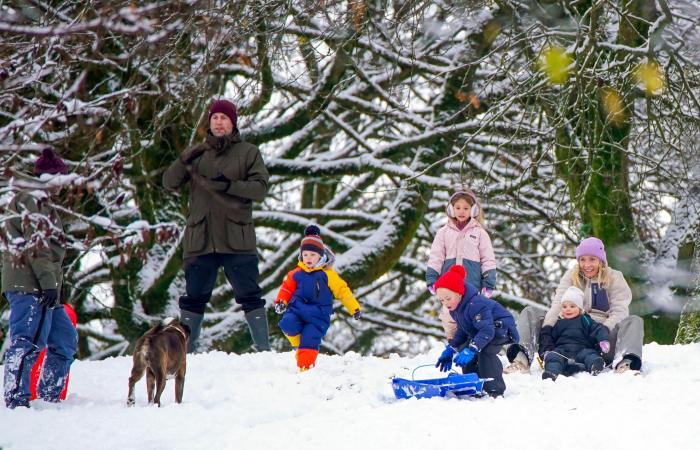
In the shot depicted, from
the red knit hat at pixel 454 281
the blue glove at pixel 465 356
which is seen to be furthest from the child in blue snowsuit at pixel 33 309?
the blue glove at pixel 465 356

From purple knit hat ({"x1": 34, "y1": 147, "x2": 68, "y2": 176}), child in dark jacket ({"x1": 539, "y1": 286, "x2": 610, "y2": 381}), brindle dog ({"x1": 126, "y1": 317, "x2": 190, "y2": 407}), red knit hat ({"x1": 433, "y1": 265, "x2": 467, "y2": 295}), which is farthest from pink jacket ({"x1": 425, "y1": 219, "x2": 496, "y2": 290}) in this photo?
purple knit hat ({"x1": 34, "y1": 147, "x2": 68, "y2": 176})

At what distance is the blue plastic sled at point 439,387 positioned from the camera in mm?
6312

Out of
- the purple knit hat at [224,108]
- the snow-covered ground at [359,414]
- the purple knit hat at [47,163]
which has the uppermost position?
the purple knit hat at [224,108]

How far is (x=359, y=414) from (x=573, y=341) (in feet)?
8.19

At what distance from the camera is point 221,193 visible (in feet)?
26.8

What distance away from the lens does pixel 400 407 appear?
19.1ft

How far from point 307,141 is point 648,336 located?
19.5 ft

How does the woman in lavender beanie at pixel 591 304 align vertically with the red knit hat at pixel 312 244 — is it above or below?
below

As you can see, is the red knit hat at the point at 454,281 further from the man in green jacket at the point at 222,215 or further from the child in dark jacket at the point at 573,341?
the man in green jacket at the point at 222,215

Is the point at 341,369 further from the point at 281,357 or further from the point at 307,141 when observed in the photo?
the point at 307,141

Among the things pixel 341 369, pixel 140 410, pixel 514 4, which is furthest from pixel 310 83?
pixel 140 410

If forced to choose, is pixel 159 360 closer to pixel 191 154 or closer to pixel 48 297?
pixel 48 297

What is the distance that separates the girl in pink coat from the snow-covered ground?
1.05 m

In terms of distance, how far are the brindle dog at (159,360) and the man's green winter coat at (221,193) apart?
1.61 m
